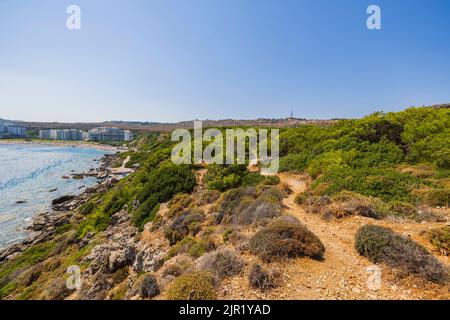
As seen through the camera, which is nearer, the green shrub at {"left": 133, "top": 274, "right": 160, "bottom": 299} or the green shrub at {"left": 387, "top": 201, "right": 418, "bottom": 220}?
the green shrub at {"left": 133, "top": 274, "right": 160, "bottom": 299}

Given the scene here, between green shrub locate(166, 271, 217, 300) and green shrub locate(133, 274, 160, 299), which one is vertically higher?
green shrub locate(166, 271, 217, 300)

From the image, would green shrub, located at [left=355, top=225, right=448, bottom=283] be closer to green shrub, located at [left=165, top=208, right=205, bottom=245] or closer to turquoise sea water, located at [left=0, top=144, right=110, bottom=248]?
green shrub, located at [left=165, top=208, right=205, bottom=245]

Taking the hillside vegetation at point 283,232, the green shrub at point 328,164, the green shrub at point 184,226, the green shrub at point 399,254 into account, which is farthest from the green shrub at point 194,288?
the green shrub at point 328,164

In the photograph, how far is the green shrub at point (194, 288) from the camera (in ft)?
16.2

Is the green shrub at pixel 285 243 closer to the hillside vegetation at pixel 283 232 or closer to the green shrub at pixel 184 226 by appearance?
the hillside vegetation at pixel 283 232

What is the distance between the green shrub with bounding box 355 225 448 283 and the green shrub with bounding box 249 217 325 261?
3.92 feet

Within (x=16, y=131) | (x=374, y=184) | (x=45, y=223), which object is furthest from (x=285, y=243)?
(x=16, y=131)

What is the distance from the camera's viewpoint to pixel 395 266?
5.38 m

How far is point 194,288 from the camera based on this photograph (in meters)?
5.05

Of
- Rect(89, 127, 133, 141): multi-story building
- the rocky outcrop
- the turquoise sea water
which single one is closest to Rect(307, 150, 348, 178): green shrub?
the turquoise sea water

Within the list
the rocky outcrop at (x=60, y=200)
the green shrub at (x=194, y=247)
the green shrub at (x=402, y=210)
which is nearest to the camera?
the green shrub at (x=194, y=247)

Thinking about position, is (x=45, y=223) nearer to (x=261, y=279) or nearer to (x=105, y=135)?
(x=261, y=279)

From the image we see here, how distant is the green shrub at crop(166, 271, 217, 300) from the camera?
4934 millimetres

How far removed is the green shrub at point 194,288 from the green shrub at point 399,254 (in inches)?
172
